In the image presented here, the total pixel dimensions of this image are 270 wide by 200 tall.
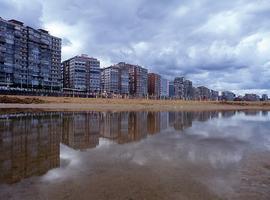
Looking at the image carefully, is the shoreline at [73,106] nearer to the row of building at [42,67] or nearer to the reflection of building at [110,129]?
the reflection of building at [110,129]

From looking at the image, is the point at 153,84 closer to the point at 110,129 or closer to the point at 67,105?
the point at 67,105

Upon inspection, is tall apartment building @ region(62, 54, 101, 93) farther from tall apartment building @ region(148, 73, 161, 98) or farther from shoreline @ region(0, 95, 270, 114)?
tall apartment building @ region(148, 73, 161, 98)

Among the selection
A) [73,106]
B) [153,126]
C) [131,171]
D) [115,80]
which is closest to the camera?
[131,171]

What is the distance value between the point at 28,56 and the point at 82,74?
37497 mm

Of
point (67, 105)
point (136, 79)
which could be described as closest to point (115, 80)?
point (136, 79)

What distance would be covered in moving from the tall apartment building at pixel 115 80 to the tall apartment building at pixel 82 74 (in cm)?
1448

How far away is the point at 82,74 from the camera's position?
132500 millimetres

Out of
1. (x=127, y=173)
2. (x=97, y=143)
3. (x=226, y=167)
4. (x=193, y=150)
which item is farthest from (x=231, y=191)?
(x=97, y=143)

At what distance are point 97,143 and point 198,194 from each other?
328 inches

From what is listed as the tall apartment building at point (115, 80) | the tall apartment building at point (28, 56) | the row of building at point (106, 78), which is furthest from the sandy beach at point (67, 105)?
the tall apartment building at point (115, 80)

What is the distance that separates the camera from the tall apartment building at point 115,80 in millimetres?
154000

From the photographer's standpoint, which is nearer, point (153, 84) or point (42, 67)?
point (42, 67)

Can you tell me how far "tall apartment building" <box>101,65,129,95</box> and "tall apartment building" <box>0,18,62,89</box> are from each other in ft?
148

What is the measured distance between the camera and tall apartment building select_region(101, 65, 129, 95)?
154 m
